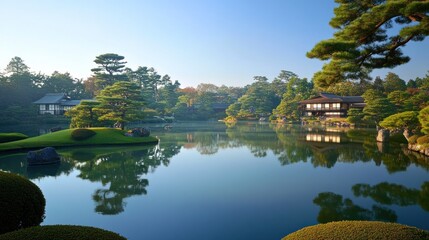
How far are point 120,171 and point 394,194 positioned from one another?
12.1 meters

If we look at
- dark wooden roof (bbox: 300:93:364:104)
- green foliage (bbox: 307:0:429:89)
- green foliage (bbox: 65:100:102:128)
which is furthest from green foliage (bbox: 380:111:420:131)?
dark wooden roof (bbox: 300:93:364:104)

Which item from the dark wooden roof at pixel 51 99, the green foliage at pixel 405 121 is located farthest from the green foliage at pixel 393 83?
the dark wooden roof at pixel 51 99

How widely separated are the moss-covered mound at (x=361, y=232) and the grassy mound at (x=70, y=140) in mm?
22714

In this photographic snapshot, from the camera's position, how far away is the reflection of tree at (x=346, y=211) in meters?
8.25

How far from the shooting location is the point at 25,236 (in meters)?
3.65

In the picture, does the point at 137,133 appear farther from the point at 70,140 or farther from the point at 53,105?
the point at 53,105

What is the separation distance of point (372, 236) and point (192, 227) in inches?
188

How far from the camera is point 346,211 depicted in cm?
884

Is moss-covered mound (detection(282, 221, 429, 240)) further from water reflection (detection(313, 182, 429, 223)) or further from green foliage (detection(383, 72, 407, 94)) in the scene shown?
green foliage (detection(383, 72, 407, 94))

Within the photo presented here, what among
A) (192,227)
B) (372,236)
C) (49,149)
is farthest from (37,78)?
(372,236)

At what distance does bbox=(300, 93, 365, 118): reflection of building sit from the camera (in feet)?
183

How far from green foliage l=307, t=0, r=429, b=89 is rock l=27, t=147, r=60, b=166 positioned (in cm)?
1511

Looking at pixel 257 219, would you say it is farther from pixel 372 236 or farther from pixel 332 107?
pixel 332 107

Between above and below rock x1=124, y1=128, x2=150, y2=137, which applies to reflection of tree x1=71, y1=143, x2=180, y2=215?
below
